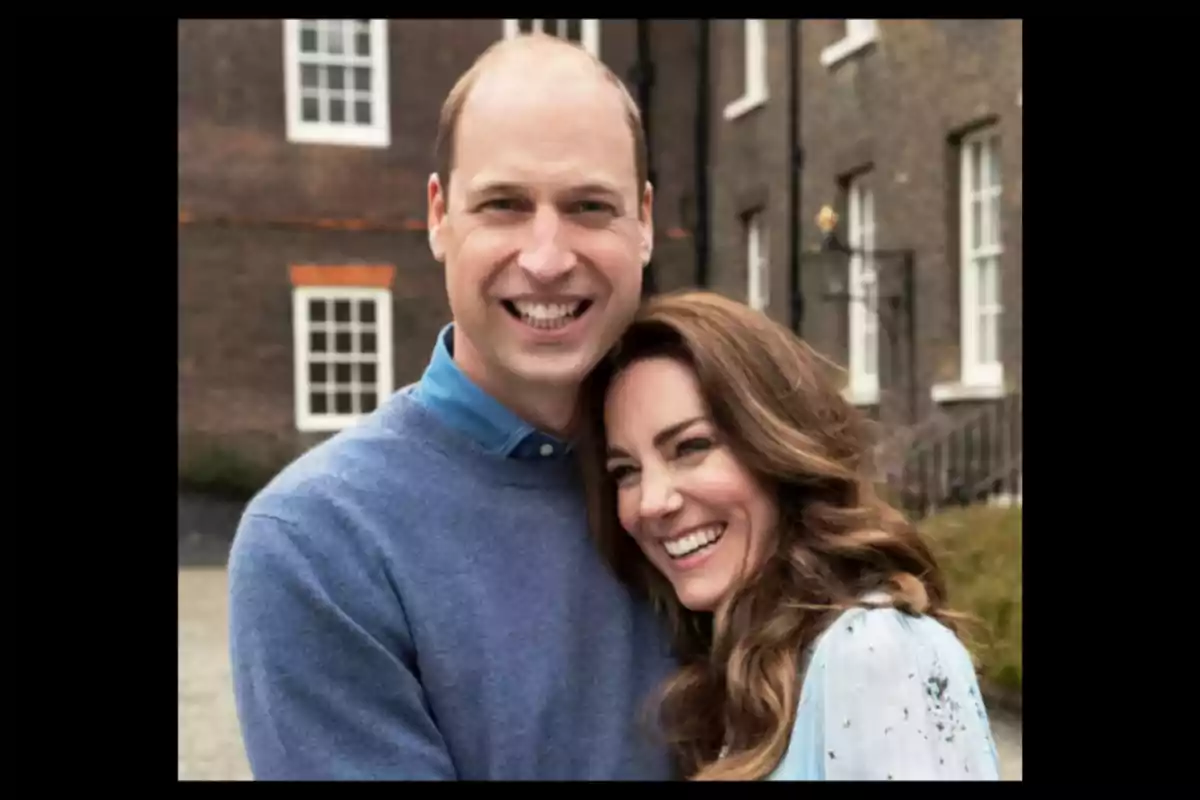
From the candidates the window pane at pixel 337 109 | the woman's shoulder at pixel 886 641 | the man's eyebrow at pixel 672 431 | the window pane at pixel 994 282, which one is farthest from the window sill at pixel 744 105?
the woman's shoulder at pixel 886 641

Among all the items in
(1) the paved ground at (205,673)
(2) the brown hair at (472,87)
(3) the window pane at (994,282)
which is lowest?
(1) the paved ground at (205,673)

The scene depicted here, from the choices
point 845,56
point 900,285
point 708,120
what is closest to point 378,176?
point 708,120

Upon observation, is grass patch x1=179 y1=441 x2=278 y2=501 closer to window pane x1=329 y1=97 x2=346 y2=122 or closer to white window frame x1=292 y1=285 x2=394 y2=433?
white window frame x1=292 y1=285 x2=394 y2=433

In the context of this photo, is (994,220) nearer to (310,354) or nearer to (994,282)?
(994,282)

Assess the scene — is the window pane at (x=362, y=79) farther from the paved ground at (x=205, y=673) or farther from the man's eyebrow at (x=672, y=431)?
the man's eyebrow at (x=672, y=431)

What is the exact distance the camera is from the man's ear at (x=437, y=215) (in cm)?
147

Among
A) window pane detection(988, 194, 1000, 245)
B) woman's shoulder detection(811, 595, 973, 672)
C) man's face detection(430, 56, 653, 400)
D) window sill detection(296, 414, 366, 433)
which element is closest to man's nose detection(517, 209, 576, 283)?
man's face detection(430, 56, 653, 400)

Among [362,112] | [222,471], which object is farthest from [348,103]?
[222,471]

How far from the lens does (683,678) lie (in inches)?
56.0

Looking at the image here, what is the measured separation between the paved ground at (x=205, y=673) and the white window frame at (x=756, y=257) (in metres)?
4.11

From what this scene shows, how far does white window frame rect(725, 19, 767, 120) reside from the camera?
25.7ft

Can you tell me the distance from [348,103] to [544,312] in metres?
7.59

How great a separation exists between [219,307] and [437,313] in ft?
5.87
